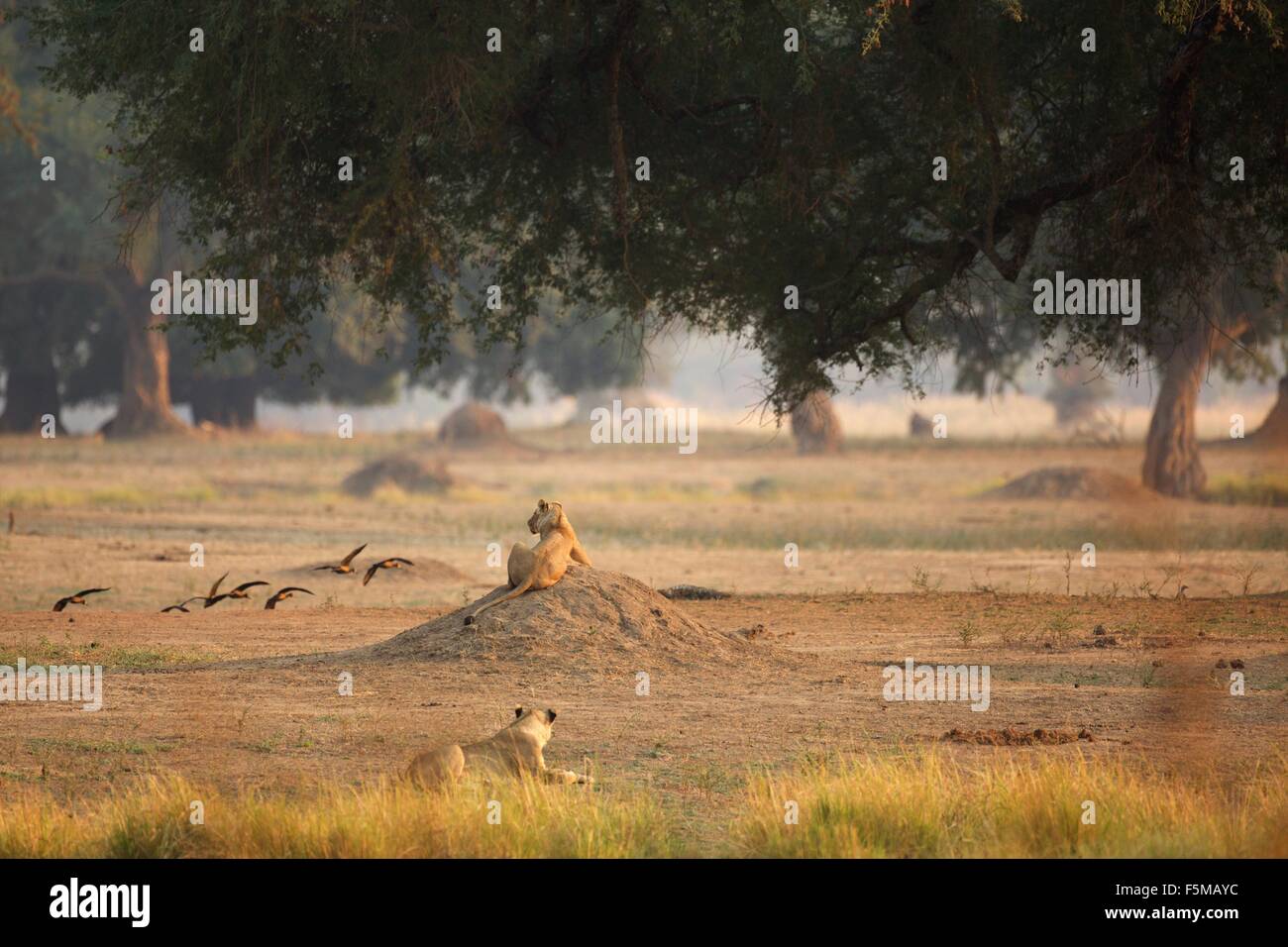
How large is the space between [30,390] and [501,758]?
49.8m

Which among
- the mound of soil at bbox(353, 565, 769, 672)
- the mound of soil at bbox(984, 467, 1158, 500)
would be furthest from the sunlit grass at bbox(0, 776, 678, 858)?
the mound of soil at bbox(984, 467, 1158, 500)

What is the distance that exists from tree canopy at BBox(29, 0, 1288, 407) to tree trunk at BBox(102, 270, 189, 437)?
122 feet

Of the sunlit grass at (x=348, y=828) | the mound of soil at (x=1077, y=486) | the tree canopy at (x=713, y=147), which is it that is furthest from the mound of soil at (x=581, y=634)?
the mound of soil at (x=1077, y=486)

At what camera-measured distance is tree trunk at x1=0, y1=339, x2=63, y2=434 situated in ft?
179

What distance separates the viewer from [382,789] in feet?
28.0

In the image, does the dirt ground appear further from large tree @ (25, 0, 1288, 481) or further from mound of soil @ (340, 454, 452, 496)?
large tree @ (25, 0, 1288, 481)

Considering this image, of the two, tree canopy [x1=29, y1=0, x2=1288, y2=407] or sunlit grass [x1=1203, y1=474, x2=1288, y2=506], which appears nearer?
tree canopy [x1=29, y1=0, x2=1288, y2=407]

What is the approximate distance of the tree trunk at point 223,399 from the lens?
60125 mm

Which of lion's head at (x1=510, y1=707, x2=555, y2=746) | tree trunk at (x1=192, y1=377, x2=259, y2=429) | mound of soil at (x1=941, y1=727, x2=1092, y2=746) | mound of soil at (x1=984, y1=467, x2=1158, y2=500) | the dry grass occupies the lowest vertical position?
mound of soil at (x1=941, y1=727, x2=1092, y2=746)

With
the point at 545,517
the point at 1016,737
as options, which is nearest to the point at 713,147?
the point at 545,517

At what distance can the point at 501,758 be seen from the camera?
938cm

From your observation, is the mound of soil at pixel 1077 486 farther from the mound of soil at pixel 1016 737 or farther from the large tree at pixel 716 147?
the mound of soil at pixel 1016 737

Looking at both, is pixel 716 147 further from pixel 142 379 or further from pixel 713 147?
pixel 142 379
